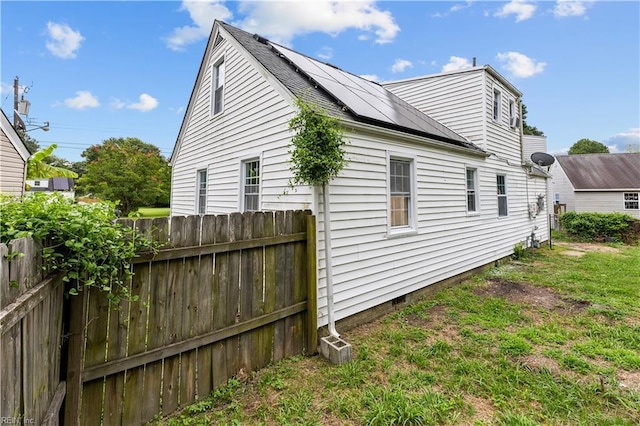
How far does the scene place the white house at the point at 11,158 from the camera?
927 centimetres

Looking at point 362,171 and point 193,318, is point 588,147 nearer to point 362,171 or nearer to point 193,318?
point 362,171

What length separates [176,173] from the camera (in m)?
9.94

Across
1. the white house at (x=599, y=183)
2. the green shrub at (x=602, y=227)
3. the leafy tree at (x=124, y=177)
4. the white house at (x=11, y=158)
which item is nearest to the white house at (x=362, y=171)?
the white house at (x=11, y=158)

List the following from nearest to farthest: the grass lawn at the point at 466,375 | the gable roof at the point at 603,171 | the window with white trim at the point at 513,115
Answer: the grass lawn at the point at 466,375 < the window with white trim at the point at 513,115 < the gable roof at the point at 603,171

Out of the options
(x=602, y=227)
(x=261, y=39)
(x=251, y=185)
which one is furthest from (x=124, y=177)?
(x=602, y=227)

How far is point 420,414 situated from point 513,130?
10.4m

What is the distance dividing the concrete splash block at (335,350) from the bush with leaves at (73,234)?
240cm

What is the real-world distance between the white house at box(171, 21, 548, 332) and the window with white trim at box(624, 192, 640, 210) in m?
20.6

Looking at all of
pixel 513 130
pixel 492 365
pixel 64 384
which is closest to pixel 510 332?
pixel 492 365

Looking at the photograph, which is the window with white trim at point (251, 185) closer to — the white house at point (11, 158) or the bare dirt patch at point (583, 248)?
the white house at point (11, 158)

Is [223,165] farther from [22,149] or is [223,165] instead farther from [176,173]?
[22,149]

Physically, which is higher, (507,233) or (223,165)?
(223,165)

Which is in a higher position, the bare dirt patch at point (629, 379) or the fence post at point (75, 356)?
the fence post at point (75, 356)

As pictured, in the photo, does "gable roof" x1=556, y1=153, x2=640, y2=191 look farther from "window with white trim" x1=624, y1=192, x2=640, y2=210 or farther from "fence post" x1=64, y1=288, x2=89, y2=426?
"fence post" x1=64, y1=288, x2=89, y2=426
